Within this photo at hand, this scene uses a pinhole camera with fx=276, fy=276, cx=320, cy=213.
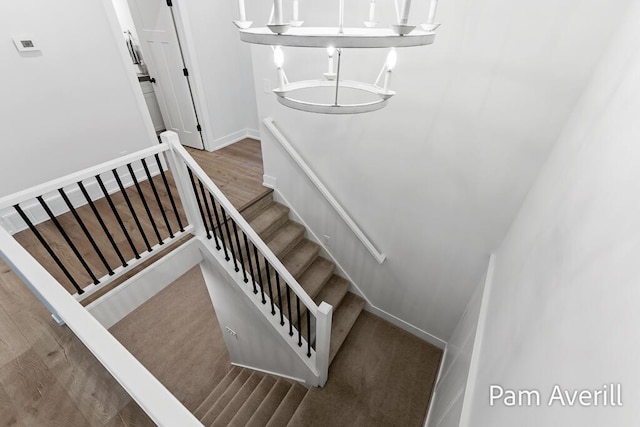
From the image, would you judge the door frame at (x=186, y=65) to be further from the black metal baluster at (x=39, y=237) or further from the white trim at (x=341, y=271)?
the black metal baluster at (x=39, y=237)

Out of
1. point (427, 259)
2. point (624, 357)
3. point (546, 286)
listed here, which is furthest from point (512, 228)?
point (624, 357)

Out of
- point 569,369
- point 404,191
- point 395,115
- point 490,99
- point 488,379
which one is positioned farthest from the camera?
point 404,191

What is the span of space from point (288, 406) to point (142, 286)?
5.74 ft

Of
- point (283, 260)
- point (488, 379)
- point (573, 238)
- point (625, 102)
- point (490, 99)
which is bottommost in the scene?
point (283, 260)

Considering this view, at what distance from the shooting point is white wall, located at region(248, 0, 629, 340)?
1516mm

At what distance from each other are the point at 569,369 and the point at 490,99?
159cm

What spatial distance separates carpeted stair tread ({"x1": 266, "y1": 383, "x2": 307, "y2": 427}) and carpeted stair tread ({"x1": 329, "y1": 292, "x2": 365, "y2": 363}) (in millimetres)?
436

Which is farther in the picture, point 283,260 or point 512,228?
point 283,260

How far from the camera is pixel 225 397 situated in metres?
3.18

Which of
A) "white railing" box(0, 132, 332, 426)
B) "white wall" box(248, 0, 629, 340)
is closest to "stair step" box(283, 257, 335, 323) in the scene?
"white wall" box(248, 0, 629, 340)

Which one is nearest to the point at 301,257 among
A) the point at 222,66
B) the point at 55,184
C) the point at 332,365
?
the point at 332,365

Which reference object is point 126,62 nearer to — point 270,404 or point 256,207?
point 256,207

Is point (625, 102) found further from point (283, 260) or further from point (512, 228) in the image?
point (283, 260)

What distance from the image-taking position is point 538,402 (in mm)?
764
